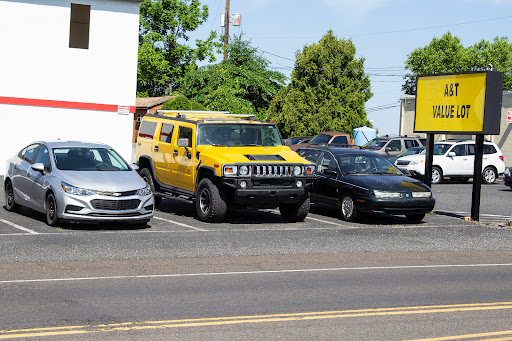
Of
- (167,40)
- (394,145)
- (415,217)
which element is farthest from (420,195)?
(167,40)

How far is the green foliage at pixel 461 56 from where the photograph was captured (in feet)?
278

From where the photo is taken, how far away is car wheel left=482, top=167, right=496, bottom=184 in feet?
101

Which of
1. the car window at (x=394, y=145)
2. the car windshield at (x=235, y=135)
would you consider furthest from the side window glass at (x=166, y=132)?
the car window at (x=394, y=145)

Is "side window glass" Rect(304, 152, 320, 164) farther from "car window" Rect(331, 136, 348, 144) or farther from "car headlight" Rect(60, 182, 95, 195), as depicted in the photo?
"car window" Rect(331, 136, 348, 144)

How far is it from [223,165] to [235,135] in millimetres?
1652

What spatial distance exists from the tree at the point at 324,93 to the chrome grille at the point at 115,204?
37.8 metres

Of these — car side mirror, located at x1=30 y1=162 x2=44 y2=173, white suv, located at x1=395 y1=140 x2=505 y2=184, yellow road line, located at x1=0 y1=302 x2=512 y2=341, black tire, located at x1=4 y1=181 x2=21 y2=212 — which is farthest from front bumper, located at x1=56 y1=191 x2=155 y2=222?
white suv, located at x1=395 y1=140 x2=505 y2=184

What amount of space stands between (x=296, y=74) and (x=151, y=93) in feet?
83.2

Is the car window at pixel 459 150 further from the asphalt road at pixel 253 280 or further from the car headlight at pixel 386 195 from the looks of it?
the car headlight at pixel 386 195

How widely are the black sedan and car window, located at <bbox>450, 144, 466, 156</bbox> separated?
12874 millimetres

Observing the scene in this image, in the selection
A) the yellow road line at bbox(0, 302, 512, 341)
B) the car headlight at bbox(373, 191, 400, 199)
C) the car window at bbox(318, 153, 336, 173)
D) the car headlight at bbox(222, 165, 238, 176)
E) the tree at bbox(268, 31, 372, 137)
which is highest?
the tree at bbox(268, 31, 372, 137)

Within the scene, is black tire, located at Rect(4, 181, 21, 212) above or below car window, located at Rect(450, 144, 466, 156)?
below

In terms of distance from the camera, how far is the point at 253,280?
9703 mm

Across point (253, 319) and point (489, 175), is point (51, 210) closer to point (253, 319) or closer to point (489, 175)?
point (253, 319)
